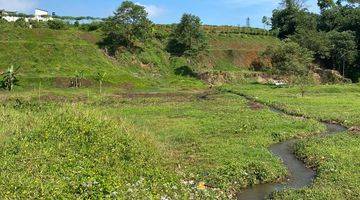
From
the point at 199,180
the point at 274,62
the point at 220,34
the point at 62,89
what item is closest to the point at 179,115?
the point at 199,180

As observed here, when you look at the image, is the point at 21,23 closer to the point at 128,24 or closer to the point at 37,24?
the point at 37,24

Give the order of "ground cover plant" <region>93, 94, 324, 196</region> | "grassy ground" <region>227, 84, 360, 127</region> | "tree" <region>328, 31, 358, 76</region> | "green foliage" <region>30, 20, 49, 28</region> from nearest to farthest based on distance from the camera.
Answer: "ground cover plant" <region>93, 94, 324, 196</region> < "grassy ground" <region>227, 84, 360, 127</region> < "green foliage" <region>30, 20, 49, 28</region> < "tree" <region>328, 31, 358, 76</region>

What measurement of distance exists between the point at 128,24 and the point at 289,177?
6667 cm

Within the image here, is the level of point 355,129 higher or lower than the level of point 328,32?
lower

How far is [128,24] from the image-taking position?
86.9 m

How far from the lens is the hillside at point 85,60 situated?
72562 mm

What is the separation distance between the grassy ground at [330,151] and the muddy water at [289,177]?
0.54 m

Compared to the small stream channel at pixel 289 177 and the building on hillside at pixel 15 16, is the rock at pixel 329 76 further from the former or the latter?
the small stream channel at pixel 289 177

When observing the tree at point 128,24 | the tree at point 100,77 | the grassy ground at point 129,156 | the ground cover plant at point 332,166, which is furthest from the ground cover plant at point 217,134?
the tree at point 128,24

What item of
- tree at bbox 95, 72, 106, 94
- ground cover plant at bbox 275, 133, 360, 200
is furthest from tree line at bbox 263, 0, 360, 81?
ground cover plant at bbox 275, 133, 360, 200

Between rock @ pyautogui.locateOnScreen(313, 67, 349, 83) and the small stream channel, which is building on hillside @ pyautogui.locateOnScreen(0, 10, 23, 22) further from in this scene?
the small stream channel

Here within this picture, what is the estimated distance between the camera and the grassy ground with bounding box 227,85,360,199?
67.4 ft

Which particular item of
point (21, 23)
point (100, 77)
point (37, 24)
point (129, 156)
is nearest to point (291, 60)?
point (100, 77)

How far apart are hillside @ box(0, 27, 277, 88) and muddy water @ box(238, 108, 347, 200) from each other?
4448 cm
